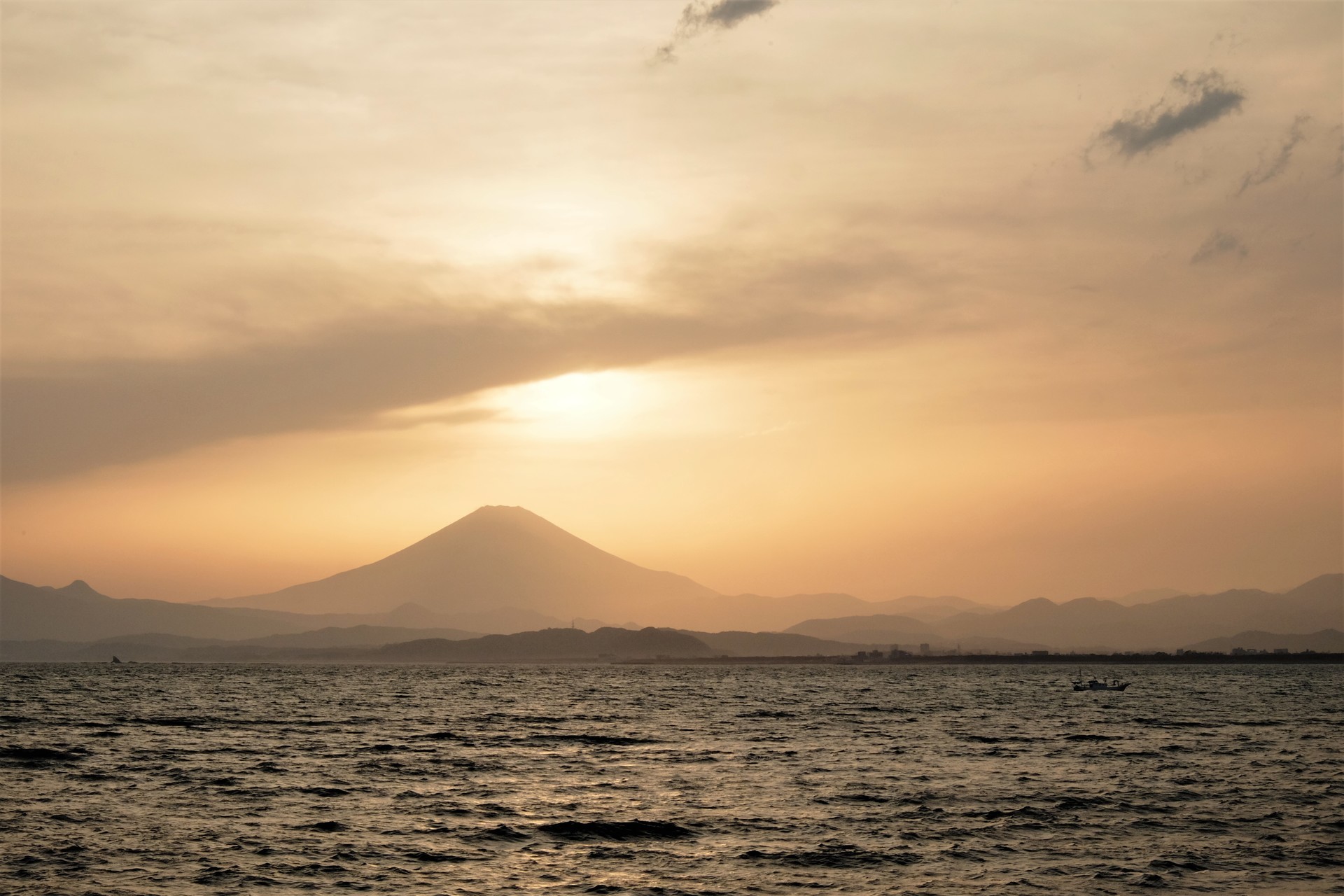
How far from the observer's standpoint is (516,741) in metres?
90.6

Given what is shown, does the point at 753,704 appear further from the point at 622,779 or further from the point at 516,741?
the point at 622,779

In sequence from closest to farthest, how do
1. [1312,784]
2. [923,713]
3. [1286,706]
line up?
[1312,784] < [923,713] < [1286,706]

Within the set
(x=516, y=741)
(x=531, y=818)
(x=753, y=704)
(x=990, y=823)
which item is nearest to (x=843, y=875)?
(x=990, y=823)

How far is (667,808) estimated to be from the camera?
53.8m

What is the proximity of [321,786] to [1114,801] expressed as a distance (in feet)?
134

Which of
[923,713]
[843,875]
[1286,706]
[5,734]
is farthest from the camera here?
[1286,706]

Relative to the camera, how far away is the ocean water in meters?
39.7

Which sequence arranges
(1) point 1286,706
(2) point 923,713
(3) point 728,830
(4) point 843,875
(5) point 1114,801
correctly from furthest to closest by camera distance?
(1) point 1286,706 < (2) point 923,713 < (5) point 1114,801 < (3) point 728,830 < (4) point 843,875

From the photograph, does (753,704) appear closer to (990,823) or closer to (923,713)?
(923,713)

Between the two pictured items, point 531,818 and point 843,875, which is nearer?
point 843,875

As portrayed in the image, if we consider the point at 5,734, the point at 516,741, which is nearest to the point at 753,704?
the point at 516,741

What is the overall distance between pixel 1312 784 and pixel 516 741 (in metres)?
55.3

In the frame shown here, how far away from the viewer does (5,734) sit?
89.1 metres

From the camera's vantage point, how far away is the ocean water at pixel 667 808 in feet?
130
